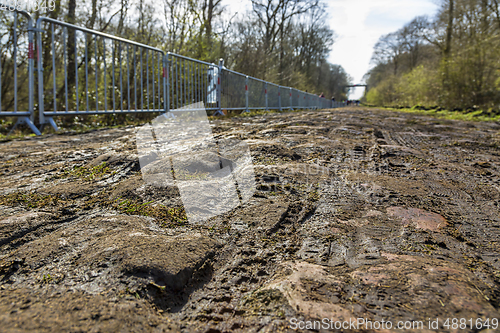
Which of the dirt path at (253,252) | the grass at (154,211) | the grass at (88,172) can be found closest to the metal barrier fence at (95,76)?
the grass at (88,172)

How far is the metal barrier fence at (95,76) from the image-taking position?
184 inches

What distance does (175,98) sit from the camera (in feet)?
24.9

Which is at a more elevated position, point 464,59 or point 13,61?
point 464,59

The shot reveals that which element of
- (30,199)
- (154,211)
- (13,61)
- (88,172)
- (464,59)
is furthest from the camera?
(464,59)

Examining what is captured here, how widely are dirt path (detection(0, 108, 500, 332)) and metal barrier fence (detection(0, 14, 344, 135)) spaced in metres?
2.92

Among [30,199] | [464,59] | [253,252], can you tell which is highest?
[464,59]

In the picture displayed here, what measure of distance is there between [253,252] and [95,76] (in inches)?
239

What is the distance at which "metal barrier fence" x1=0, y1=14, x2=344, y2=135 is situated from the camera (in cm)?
467

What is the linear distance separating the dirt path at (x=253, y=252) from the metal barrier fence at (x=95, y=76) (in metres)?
2.92

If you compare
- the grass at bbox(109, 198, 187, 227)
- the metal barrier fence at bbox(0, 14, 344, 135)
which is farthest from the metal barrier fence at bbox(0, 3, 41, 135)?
the grass at bbox(109, 198, 187, 227)

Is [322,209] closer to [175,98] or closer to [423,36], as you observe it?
[175,98]

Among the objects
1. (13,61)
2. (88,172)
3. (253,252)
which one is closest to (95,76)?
(13,61)

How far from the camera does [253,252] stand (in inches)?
51.7

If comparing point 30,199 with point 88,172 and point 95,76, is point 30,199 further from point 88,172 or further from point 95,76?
point 95,76
